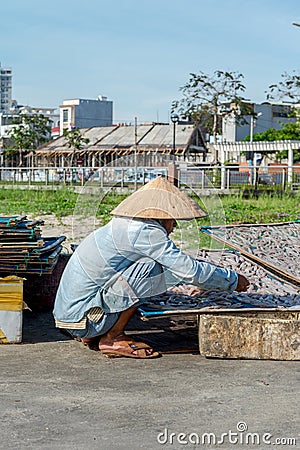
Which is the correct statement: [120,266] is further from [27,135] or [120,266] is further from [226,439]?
[27,135]

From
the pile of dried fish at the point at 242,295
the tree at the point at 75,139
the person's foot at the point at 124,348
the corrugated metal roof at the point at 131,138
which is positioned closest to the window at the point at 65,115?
the corrugated metal roof at the point at 131,138

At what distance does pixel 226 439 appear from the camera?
3.88 meters

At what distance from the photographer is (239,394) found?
183 inches

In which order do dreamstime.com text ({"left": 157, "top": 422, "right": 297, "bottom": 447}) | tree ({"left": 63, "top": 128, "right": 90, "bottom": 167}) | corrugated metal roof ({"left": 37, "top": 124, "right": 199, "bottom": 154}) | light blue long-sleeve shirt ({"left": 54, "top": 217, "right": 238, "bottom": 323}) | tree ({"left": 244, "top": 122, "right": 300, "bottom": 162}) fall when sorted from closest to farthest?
dreamstime.com text ({"left": 157, "top": 422, "right": 297, "bottom": 447}) < light blue long-sleeve shirt ({"left": 54, "top": 217, "right": 238, "bottom": 323}) < tree ({"left": 244, "top": 122, "right": 300, "bottom": 162}) < corrugated metal roof ({"left": 37, "top": 124, "right": 199, "bottom": 154}) < tree ({"left": 63, "top": 128, "right": 90, "bottom": 167})

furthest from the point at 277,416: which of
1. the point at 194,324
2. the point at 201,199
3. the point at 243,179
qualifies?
the point at 243,179

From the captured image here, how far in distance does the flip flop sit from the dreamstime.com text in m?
1.48

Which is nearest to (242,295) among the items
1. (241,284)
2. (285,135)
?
(241,284)

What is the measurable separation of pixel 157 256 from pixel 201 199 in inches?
60.1

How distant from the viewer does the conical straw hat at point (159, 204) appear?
5.32 meters

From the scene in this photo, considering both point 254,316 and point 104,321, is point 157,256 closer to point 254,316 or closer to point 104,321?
point 104,321

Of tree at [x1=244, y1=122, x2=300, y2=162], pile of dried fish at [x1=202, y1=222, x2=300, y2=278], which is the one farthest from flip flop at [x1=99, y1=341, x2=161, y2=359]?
tree at [x1=244, y1=122, x2=300, y2=162]

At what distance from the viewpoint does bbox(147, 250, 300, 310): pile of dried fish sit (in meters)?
5.78

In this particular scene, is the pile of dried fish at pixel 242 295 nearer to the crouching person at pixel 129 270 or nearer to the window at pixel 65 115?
the crouching person at pixel 129 270

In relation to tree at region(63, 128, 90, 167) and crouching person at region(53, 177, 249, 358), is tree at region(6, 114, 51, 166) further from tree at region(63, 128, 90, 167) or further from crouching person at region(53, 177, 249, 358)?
crouching person at region(53, 177, 249, 358)
